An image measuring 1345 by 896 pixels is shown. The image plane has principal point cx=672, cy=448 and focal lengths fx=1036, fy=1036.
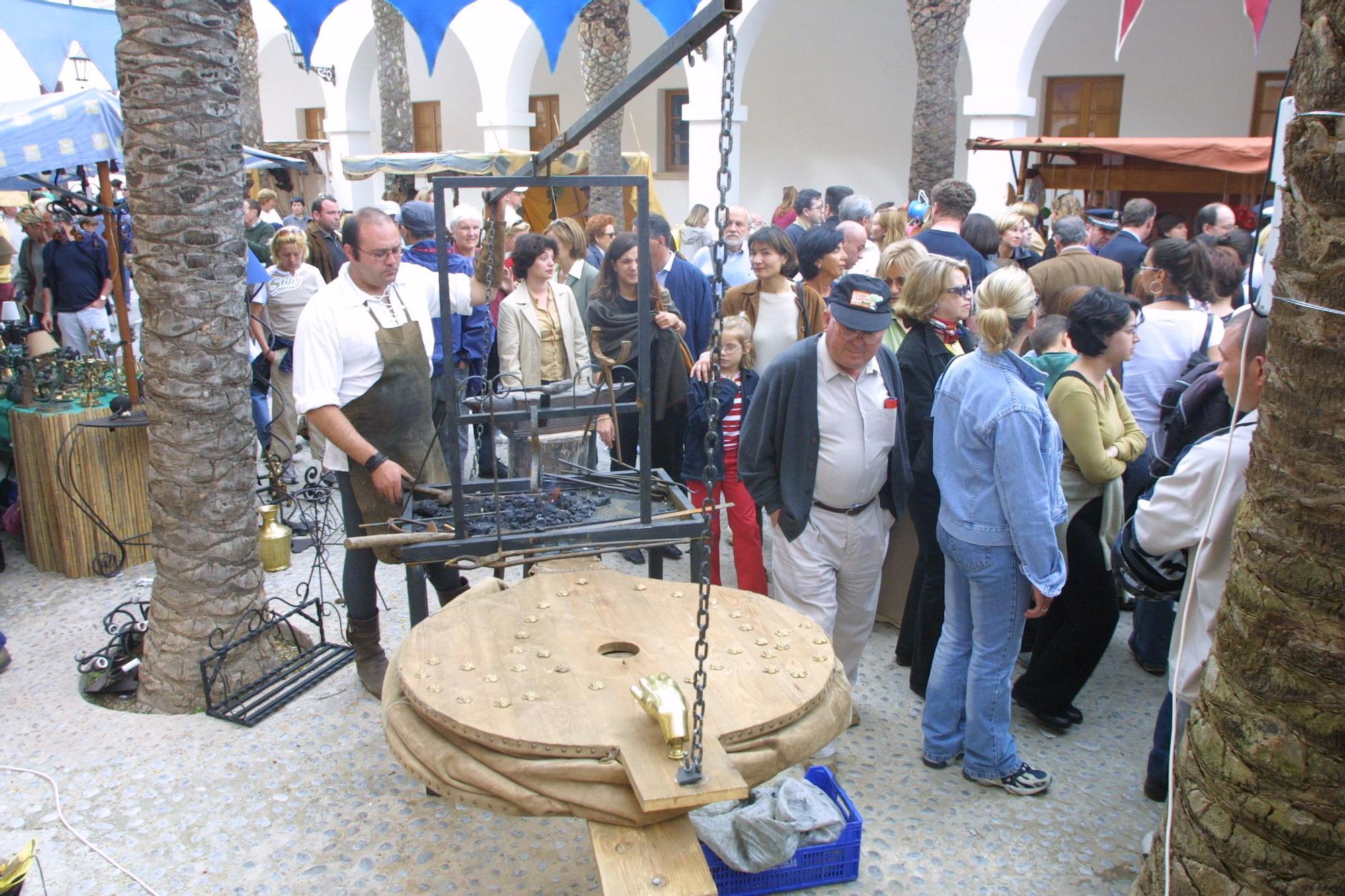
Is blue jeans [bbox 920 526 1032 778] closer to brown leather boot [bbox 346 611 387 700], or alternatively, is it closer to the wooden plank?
the wooden plank

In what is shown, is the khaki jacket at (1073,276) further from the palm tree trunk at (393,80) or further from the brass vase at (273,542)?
the palm tree trunk at (393,80)

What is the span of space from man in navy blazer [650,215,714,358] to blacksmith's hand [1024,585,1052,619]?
8.86 ft

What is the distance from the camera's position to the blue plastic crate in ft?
9.82

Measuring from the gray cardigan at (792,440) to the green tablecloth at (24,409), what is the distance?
3.70 m

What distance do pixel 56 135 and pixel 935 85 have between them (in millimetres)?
8861

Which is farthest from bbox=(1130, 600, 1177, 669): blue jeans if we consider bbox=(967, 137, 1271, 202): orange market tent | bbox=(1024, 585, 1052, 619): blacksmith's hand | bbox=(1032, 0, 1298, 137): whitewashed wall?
bbox=(1032, 0, 1298, 137): whitewashed wall

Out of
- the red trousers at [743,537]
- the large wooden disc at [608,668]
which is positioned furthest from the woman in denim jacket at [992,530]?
the red trousers at [743,537]

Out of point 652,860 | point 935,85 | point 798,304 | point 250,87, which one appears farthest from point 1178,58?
point 652,860

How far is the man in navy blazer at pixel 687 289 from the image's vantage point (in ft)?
19.0

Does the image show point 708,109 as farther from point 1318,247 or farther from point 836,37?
point 1318,247

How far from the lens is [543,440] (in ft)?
12.3

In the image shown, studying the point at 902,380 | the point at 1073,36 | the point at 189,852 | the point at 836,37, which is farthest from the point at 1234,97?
the point at 189,852

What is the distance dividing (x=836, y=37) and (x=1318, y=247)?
1701cm

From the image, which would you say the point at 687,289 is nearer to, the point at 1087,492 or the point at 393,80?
the point at 1087,492
